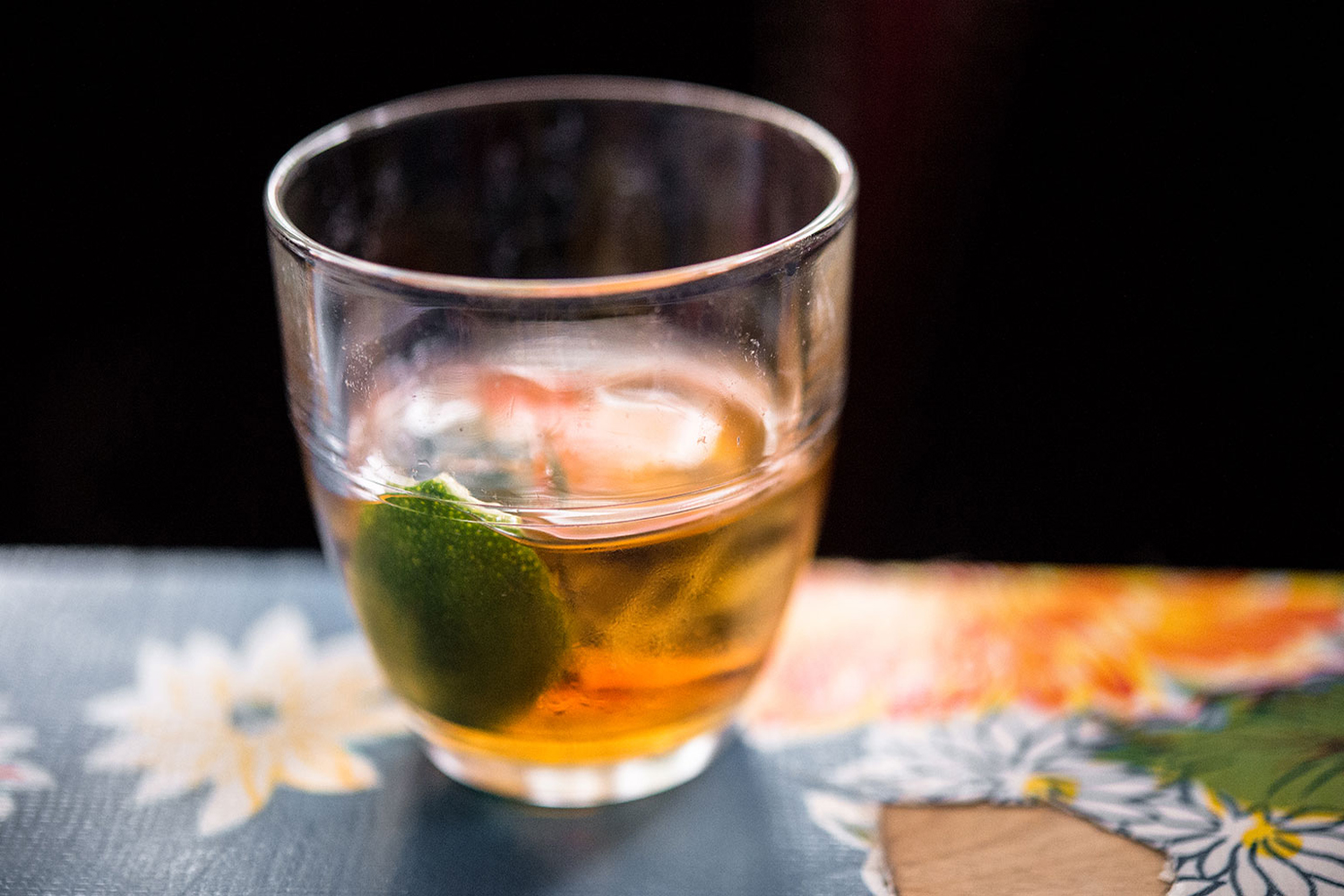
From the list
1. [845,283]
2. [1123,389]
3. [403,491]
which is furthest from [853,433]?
[403,491]

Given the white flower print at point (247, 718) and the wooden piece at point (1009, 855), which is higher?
the wooden piece at point (1009, 855)

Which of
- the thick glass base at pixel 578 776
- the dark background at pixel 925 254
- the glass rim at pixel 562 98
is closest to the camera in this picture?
the glass rim at pixel 562 98

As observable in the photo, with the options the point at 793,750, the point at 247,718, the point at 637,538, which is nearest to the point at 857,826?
the point at 793,750

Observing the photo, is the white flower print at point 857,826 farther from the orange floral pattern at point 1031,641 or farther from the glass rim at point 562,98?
the glass rim at point 562,98

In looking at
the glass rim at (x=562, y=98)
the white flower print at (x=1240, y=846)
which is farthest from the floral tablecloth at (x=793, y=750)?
the glass rim at (x=562, y=98)

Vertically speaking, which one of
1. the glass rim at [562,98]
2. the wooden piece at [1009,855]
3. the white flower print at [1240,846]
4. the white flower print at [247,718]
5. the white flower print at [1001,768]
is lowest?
the white flower print at [247,718]

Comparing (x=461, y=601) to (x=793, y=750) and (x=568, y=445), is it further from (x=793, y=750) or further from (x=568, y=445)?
(x=793, y=750)

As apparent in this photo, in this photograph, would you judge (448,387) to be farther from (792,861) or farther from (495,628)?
(792,861)

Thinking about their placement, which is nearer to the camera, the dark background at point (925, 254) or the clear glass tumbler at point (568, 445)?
the clear glass tumbler at point (568, 445)
